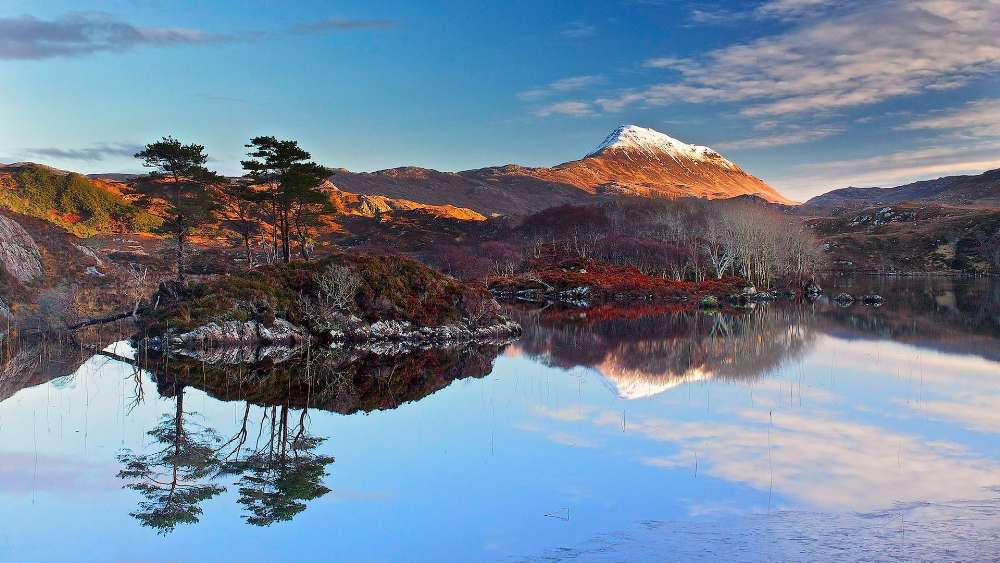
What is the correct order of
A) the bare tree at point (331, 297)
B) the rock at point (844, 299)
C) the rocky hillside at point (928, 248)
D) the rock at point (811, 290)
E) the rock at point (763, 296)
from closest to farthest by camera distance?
the bare tree at point (331, 297)
the rock at point (844, 299)
the rock at point (763, 296)
the rock at point (811, 290)
the rocky hillside at point (928, 248)

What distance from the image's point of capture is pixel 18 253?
44.0 m

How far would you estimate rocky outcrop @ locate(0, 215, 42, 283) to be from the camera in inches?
1681

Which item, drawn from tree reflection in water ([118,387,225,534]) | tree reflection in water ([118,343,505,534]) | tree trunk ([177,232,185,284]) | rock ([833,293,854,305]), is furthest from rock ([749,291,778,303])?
tree reflection in water ([118,387,225,534])

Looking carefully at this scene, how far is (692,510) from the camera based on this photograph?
41.1 feet

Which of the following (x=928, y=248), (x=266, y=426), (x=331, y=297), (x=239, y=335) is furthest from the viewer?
(x=928, y=248)

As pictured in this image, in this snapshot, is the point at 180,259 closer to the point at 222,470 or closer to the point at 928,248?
the point at 222,470

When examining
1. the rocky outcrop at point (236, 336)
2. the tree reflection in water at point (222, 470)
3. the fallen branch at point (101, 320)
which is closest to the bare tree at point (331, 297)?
the rocky outcrop at point (236, 336)

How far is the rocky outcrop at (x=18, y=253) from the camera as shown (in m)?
42.7

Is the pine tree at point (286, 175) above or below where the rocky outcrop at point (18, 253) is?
above

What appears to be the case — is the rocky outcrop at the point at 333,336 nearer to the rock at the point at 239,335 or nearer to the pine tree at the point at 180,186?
the rock at the point at 239,335

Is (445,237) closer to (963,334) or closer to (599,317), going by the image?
(599,317)

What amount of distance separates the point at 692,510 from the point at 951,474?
6192 mm

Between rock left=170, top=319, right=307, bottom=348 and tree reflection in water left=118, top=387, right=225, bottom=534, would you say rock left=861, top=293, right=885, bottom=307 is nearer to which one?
rock left=170, top=319, right=307, bottom=348

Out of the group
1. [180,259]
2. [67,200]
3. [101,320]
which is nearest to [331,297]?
[101,320]
